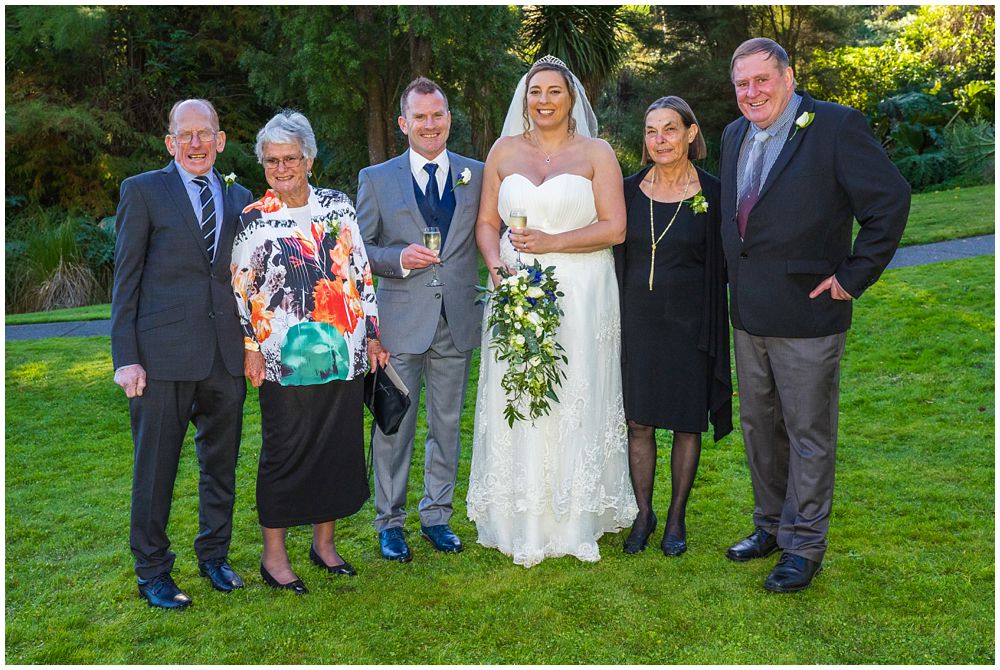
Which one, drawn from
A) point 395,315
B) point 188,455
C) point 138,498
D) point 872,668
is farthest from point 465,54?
point 872,668

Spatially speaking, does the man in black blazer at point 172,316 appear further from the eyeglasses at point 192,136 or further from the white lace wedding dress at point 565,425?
the white lace wedding dress at point 565,425

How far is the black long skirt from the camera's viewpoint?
169 inches

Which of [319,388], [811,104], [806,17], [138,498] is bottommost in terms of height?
[138,498]

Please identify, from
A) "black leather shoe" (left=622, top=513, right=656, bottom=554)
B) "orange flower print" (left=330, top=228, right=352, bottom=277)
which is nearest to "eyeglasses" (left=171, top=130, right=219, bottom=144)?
"orange flower print" (left=330, top=228, right=352, bottom=277)

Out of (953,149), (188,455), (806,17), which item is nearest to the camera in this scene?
(188,455)

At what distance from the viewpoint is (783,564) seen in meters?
4.41

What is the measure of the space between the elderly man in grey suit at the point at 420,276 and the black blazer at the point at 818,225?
143 centimetres

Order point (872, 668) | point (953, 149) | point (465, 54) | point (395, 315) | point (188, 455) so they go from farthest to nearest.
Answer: point (953, 149) < point (465, 54) < point (188, 455) < point (395, 315) < point (872, 668)

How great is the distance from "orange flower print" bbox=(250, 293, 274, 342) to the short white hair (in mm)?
623

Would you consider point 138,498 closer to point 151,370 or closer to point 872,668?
point 151,370

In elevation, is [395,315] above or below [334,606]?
above

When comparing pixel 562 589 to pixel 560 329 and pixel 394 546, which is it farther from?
pixel 560 329

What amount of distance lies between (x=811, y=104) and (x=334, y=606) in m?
3.22

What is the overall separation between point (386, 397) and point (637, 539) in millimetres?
1546
